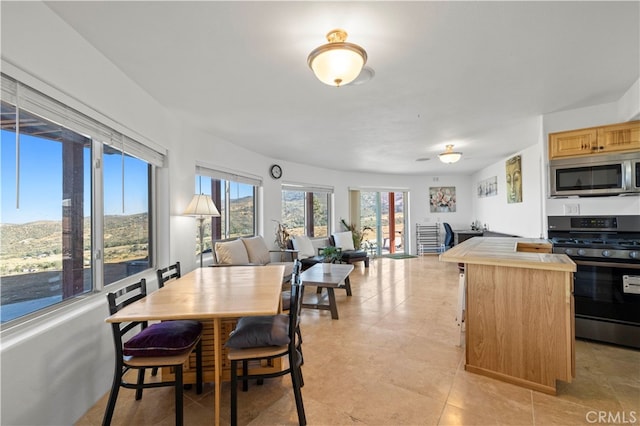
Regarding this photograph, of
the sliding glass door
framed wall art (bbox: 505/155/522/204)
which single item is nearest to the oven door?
framed wall art (bbox: 505/155/522/204)

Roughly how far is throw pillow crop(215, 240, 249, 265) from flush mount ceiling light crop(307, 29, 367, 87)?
8.92ft

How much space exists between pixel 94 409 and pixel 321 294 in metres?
2.84

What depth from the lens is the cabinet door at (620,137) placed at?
2.69 metres

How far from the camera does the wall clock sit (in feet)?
17.8

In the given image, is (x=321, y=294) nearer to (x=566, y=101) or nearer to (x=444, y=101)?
(x=444, y=101)

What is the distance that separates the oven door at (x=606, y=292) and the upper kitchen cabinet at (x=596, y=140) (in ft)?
3.62

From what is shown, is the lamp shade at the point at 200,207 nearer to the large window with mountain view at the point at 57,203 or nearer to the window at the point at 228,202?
the window at the point at 228,202

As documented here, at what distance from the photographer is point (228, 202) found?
4570 mm

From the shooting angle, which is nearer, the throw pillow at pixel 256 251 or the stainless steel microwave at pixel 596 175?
the stainless steel microwave at pixel 596 175

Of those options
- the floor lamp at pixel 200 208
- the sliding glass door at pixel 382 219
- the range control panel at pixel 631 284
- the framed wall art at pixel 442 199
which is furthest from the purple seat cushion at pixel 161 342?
the framed wall art at pixel 442 199

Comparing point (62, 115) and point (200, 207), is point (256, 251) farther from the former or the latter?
point (62, 115)

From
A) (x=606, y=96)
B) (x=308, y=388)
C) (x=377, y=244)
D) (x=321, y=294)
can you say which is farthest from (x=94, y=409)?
(x=377, y=244)

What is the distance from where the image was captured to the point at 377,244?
8219 millimetres

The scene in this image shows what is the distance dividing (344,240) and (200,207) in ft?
12.9
